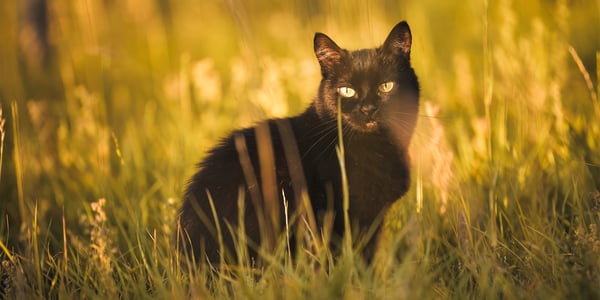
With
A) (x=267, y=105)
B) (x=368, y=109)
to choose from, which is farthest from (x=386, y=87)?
(x=267, y=105)

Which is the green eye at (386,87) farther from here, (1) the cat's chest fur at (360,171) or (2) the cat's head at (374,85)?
(1) the cat's chest fur at (360,171)

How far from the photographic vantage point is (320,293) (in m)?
1.75

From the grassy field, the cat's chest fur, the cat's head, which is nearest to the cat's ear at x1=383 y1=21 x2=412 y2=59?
the cat's head

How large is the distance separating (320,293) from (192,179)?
1.01 m

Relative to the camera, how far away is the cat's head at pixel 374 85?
2.75 m

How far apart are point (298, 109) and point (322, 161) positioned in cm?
208

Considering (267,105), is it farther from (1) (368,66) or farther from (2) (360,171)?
(2) (360,171)

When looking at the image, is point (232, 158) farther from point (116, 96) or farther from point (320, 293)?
point (116, 96)

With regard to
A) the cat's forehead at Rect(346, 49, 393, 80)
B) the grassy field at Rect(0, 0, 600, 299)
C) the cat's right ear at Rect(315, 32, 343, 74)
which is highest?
the cat's right ear at Rect(315, 32, 343, 74)

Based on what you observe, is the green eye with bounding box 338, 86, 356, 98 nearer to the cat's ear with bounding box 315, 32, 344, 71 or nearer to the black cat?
the black cat

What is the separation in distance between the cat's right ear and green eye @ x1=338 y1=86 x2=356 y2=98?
14cm

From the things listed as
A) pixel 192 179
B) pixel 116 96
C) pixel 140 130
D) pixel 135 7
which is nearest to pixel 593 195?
pixel 192 179

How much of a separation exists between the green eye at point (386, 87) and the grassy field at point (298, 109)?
0.84 ft

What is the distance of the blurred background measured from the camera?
2.79 meters
